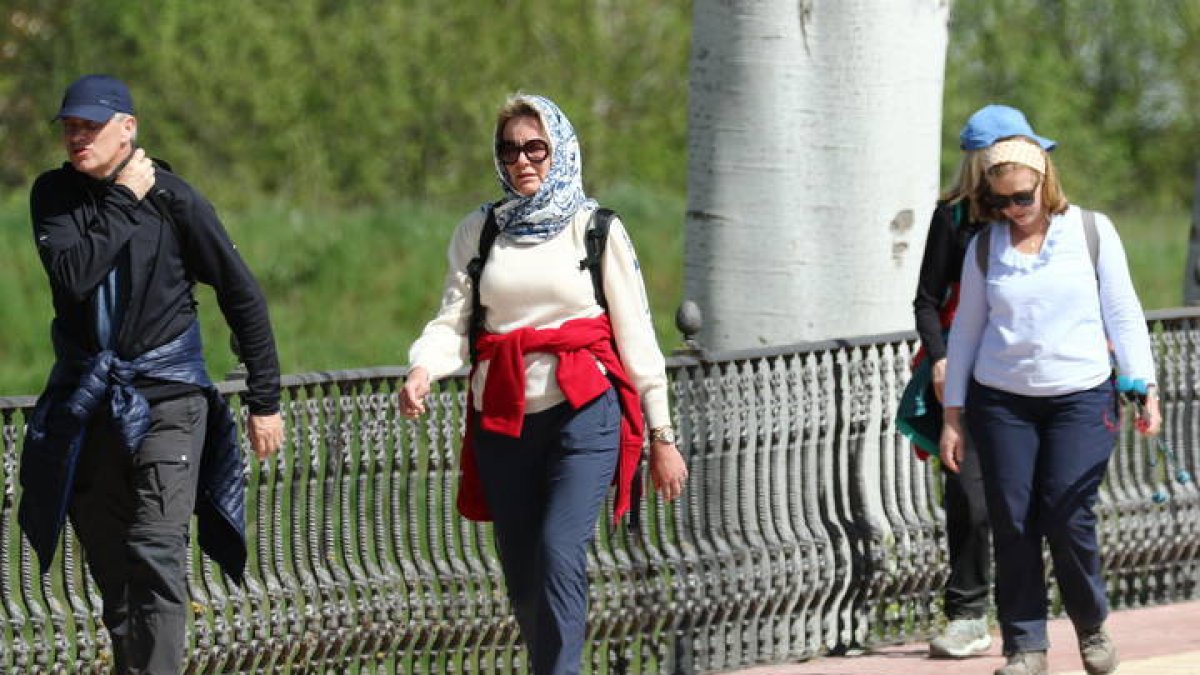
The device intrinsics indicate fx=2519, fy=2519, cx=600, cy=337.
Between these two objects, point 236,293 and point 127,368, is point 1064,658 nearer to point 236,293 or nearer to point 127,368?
point 236,293

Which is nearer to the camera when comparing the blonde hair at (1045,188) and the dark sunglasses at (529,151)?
the dark sunglasses at (529,151)

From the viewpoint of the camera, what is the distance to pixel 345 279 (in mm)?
24906

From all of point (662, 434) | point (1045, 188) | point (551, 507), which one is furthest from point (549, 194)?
point (1045, 188)

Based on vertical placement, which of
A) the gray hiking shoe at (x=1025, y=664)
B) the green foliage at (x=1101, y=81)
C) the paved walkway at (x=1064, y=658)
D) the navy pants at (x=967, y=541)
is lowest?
the paved walkway at (x=1064, y=658)

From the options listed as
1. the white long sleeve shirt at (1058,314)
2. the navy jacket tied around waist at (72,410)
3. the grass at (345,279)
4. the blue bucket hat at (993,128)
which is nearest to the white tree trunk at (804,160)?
the blue bucket hat at (993,128)

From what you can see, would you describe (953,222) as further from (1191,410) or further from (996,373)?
(1191,410)

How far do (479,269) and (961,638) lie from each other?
268cm

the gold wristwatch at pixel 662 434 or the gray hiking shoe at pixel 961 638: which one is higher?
the gold wristwatch at pixel 662 434

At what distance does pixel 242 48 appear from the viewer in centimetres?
3703

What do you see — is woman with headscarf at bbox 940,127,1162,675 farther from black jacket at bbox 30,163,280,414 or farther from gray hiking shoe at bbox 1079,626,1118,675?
black jacket at bbox 30,163,280,414

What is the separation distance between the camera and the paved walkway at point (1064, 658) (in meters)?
8.15

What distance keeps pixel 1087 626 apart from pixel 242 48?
100ft

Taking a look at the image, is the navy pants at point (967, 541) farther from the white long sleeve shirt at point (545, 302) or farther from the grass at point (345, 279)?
the grass at point (345, 279)

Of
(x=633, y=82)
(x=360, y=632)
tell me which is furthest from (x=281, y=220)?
(x=360, y=632)
